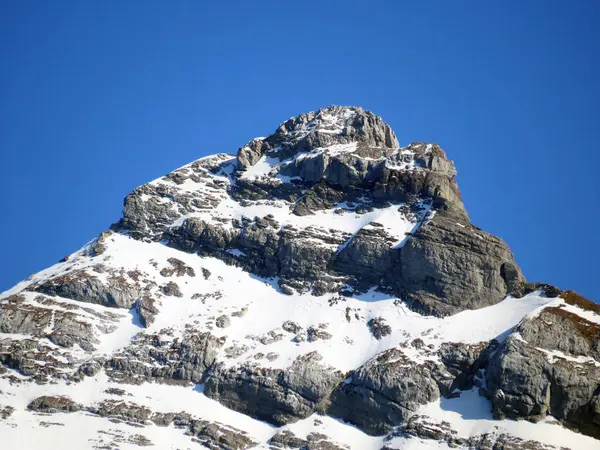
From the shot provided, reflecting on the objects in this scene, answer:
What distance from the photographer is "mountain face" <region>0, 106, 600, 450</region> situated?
136 meters

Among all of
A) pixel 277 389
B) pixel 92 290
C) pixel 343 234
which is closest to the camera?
pixel 277 389

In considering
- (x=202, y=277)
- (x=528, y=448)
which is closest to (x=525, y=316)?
(x=528, y=448)

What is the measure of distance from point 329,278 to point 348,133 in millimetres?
40068

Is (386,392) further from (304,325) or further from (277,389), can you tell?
(304,325)

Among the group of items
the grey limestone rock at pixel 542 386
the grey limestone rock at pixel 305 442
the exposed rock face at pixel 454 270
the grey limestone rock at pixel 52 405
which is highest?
the exposed rock face at pixel 454 270

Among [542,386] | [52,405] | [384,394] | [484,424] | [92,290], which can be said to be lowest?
[52,405]

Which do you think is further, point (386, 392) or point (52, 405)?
point (386, 392)

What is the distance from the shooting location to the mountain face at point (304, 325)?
135500 millimetres

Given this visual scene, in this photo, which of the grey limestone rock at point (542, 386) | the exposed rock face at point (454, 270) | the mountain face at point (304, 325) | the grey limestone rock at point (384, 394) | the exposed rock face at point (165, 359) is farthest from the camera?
the exposed rock face at point (454, 270)

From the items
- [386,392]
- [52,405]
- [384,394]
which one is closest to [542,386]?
[386,392]

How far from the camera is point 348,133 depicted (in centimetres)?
19300

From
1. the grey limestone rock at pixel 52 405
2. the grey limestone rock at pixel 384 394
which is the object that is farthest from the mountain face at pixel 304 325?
the grey limestone rock at pixel 52 405

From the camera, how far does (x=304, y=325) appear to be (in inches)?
6181

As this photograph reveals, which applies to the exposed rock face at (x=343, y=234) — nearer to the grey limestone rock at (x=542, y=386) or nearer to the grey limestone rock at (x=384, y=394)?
the grey limestone rock at (x=384, y=394)
